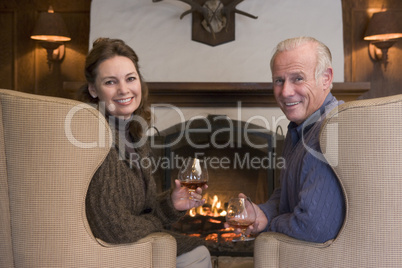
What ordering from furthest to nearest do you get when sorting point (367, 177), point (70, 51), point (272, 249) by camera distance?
point (70, 51), point (272, 249), point (367, 177)

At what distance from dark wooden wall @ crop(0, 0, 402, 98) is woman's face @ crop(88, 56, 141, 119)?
70.8 inches

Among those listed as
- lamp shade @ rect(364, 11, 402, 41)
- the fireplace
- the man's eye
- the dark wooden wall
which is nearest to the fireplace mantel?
the fireplace

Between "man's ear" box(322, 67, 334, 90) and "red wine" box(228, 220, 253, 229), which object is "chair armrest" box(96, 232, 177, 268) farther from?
"man's ear" box(322, 67, 334, 90)

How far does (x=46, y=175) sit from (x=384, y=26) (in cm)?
285

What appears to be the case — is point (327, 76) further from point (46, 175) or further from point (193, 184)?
point (46, 175)

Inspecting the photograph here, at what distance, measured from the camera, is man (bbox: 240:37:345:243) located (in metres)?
1.36

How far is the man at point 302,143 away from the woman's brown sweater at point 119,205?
14.7 inches

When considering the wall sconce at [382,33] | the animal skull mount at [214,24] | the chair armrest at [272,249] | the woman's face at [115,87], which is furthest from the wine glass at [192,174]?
the wall sconce at [382,33]

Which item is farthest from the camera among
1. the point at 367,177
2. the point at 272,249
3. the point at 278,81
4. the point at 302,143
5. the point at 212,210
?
the point at 212,210

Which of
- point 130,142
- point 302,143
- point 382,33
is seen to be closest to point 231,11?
point 382,33

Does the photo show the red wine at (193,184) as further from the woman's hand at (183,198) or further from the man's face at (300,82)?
the man's face at (300,82)

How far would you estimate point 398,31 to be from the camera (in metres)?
3.31

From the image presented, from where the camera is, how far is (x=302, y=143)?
1.66m

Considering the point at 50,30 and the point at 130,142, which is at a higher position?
the point at 50,30
